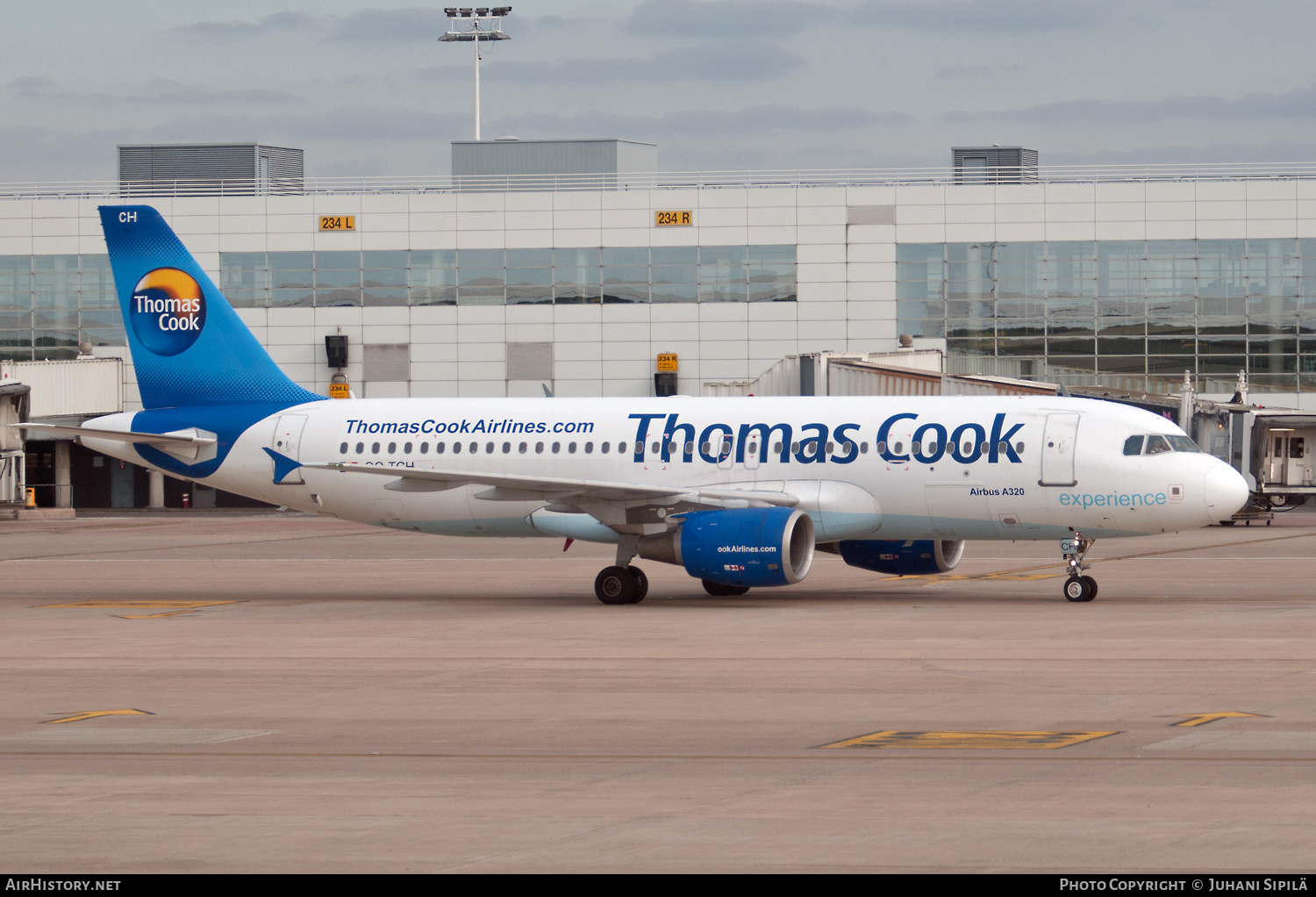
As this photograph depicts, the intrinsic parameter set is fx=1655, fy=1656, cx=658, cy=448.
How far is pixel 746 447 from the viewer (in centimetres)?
3064

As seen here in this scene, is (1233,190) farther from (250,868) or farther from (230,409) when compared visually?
(250,868)

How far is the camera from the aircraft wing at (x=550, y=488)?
29.3 meters

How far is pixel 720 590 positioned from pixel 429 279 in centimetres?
5168

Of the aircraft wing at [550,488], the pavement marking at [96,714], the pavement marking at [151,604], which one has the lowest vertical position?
the pavement marking at [151,604]

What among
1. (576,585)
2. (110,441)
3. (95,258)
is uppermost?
(95,258)

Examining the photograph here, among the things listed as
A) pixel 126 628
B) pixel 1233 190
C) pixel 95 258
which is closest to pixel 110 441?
pixel 126 628

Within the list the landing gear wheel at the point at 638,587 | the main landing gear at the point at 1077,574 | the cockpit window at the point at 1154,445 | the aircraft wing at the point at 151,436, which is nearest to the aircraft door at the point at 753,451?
the landing gear wheel at the point at 638,587

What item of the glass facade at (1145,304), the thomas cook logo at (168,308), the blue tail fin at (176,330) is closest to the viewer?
the blue tail fin at (176,330)

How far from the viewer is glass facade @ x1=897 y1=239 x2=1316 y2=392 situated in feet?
252

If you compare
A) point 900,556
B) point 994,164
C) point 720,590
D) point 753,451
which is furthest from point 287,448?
point 994,164

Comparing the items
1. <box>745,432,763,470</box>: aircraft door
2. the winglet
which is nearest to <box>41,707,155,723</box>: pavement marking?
<box>745,432,763,470</box>: aircraft door

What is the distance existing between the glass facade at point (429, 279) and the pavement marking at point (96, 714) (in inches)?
2447

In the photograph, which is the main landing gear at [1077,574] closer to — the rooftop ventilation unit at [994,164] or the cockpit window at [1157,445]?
the cockpit window at [1157,445]
